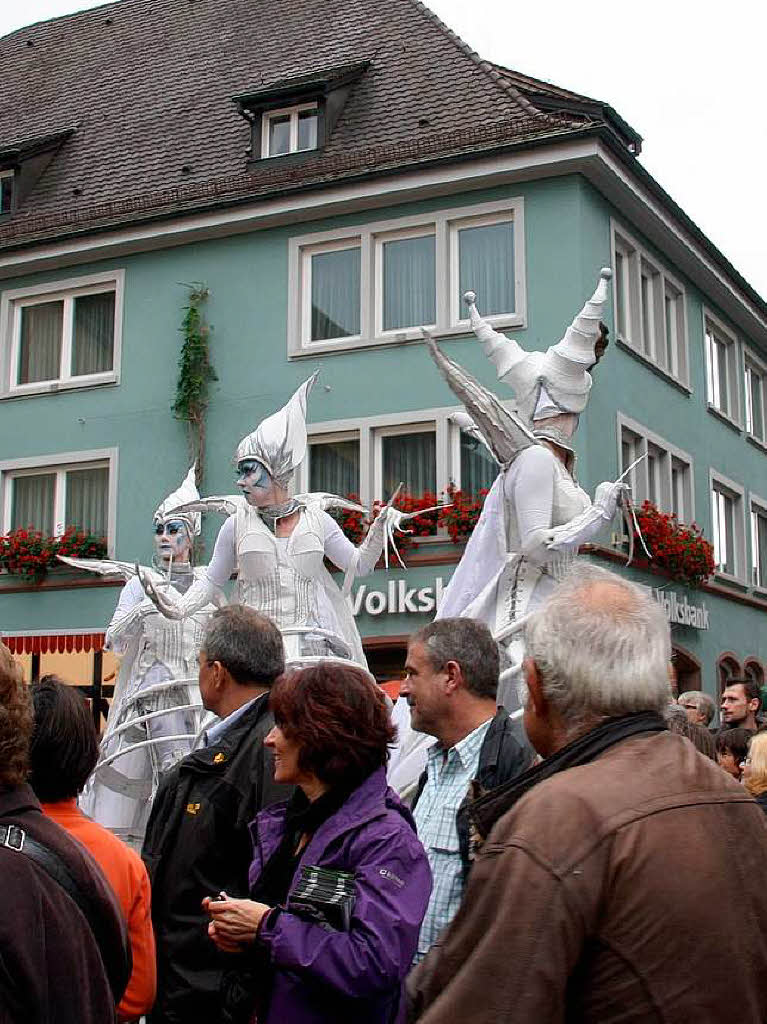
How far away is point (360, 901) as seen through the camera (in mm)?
2855

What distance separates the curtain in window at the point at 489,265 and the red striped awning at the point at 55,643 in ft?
22.6

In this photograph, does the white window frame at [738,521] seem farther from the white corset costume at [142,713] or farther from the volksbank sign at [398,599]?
the white corset costume at [142,713]

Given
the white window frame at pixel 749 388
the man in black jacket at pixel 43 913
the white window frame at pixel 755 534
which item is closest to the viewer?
the man in black jacket at pixel 43 913

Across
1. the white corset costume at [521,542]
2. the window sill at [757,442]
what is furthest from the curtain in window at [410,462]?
the white corset costume at [521,542]

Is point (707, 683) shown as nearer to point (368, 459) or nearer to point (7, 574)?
point (368, 459)

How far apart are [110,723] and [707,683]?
13.7 meters

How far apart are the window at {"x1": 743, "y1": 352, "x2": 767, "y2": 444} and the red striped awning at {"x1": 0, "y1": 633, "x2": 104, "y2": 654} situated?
11.8 m

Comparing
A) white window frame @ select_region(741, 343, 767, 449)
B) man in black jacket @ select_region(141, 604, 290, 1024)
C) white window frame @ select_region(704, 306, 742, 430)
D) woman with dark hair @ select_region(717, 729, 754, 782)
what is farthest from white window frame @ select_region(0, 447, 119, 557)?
man in black jacket @ select_region(141, 604, 290, 1024)

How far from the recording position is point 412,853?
297 centimetres

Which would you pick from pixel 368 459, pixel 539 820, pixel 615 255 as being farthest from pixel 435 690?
pixel 615 255

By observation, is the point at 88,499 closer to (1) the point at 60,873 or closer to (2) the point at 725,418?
(2) the point at 725,418

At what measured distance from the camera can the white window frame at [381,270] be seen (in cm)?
1762

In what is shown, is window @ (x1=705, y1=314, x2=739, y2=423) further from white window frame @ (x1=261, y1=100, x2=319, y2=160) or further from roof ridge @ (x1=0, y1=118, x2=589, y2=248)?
white window frame @ (x1=261, y1=100, x2=319, y2=160)

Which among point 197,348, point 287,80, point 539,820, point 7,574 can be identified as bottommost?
point 539,820
